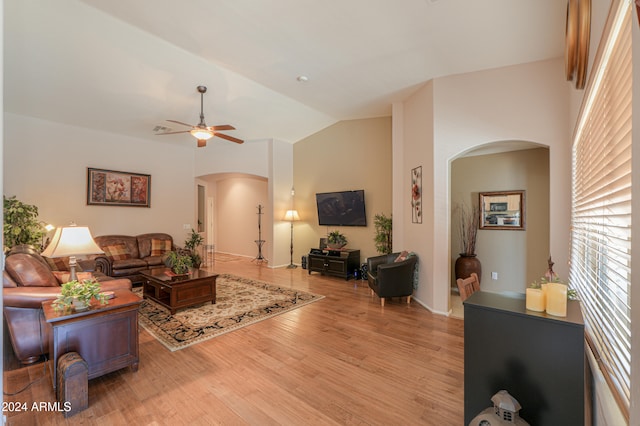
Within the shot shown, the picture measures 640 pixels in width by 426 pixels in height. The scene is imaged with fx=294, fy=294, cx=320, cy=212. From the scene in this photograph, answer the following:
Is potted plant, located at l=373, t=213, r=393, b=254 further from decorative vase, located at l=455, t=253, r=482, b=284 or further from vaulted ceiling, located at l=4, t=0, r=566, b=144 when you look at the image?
vaulted ceiling, located at l=4, t=0, r=566, b=144

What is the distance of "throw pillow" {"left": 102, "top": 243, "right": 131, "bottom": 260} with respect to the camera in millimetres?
5836

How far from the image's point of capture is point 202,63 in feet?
14.4

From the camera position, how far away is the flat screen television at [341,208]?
6680mm

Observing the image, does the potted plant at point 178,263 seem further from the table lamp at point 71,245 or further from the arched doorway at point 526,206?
the arched doorway at point 526,206

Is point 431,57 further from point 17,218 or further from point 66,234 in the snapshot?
point 17,218

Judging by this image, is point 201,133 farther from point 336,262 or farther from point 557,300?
point 557,300

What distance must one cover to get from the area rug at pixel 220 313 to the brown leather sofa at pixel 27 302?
101cm

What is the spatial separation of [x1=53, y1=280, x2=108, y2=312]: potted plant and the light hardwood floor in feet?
2.29

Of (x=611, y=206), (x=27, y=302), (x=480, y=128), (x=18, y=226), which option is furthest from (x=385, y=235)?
(x=18, y=226)

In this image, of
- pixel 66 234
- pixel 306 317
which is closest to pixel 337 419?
pixel 306 317

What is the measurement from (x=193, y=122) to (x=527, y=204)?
20.7 ft

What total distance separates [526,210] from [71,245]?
592 cm

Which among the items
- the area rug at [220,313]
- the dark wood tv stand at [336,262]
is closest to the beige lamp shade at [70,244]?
the area rug at [220,313]

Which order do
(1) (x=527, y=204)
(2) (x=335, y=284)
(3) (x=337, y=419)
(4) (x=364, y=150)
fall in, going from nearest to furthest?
(3) (x=337, y=419)
(1) (x=527, y=204)
(2) (x=335, y=284)
(4) (x=364, y=150)
